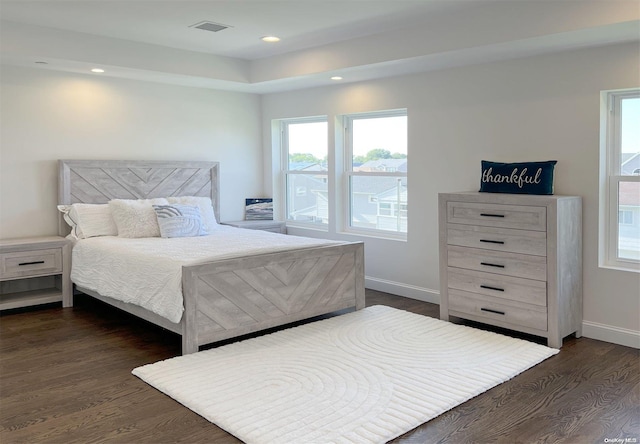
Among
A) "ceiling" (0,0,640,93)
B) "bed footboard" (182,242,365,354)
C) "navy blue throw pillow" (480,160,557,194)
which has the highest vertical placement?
"ceiling" (0,0,640,93)

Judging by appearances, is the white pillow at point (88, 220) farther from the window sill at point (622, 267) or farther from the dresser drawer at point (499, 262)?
the window sill at point (622, 267)

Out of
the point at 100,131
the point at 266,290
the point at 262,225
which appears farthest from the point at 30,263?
the point at 262,225

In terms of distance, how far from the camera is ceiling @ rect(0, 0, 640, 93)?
3.71 m

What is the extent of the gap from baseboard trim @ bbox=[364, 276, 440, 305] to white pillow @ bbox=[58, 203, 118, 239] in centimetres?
251

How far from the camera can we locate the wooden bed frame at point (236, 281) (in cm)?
372

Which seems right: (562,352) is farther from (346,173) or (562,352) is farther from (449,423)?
(346,173)

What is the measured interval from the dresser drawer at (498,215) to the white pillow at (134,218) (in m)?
2.60

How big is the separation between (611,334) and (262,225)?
11.9ft

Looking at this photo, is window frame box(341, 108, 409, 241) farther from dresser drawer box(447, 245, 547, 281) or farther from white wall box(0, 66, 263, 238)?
dresser drawer box(447, 245, 547, 281)

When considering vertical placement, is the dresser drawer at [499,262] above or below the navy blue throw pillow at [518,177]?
below

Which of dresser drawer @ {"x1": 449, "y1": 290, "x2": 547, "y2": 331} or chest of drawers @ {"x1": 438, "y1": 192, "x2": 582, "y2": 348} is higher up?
chest of drawers @ {"x1": 438, "y1": 192, "x2": 582, "y2": 348}

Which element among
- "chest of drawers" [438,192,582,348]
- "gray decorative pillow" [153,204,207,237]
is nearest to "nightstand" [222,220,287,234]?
"gray decorative pillow" [153,204,207,237]

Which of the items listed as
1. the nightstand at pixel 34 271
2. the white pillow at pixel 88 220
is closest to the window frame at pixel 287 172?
the white pillow at pixel 88 220

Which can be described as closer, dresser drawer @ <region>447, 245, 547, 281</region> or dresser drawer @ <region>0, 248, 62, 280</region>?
dresser drawer @ <region>447, 245, 547, 281</region>
